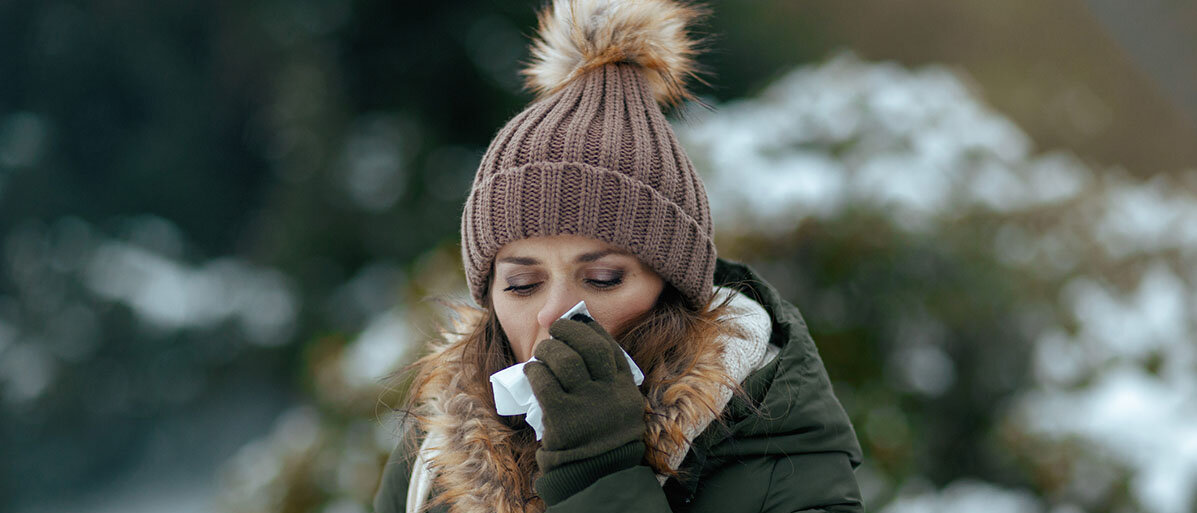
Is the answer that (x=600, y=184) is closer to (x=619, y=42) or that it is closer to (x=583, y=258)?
(x=583, y=258)

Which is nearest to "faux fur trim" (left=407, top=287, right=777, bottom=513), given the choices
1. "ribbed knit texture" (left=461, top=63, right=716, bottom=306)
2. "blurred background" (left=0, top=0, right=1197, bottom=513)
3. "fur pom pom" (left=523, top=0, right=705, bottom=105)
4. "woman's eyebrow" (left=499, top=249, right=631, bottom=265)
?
"ribbed knit texture" (left=461, top=63, right=716, bottom=306)

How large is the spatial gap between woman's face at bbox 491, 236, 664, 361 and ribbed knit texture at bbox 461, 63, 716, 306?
0.09 ft

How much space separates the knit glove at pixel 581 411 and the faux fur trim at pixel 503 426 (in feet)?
0.25

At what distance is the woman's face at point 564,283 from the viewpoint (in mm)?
1424

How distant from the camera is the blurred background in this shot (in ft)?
10.4

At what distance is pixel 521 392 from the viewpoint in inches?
54.2

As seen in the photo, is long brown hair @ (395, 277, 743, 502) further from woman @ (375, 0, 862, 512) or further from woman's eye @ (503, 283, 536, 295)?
→ woman's eye @ (503, 283, 536, 295)

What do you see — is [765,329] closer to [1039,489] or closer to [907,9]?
[1039,489]

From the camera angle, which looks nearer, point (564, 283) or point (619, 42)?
point (564, 283)

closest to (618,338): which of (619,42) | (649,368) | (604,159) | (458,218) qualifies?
(649,368)

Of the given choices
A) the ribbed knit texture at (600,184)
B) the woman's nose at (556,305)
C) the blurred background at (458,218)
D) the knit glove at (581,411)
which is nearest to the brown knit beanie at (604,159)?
the ribbed knit texture at (600,184)

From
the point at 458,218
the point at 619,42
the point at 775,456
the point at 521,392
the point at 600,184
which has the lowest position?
the point at 775,456

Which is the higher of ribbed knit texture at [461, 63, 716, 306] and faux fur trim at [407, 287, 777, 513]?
ribbed knit texture at [461, 63, 716, 306]

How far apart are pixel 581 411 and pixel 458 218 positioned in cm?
318
